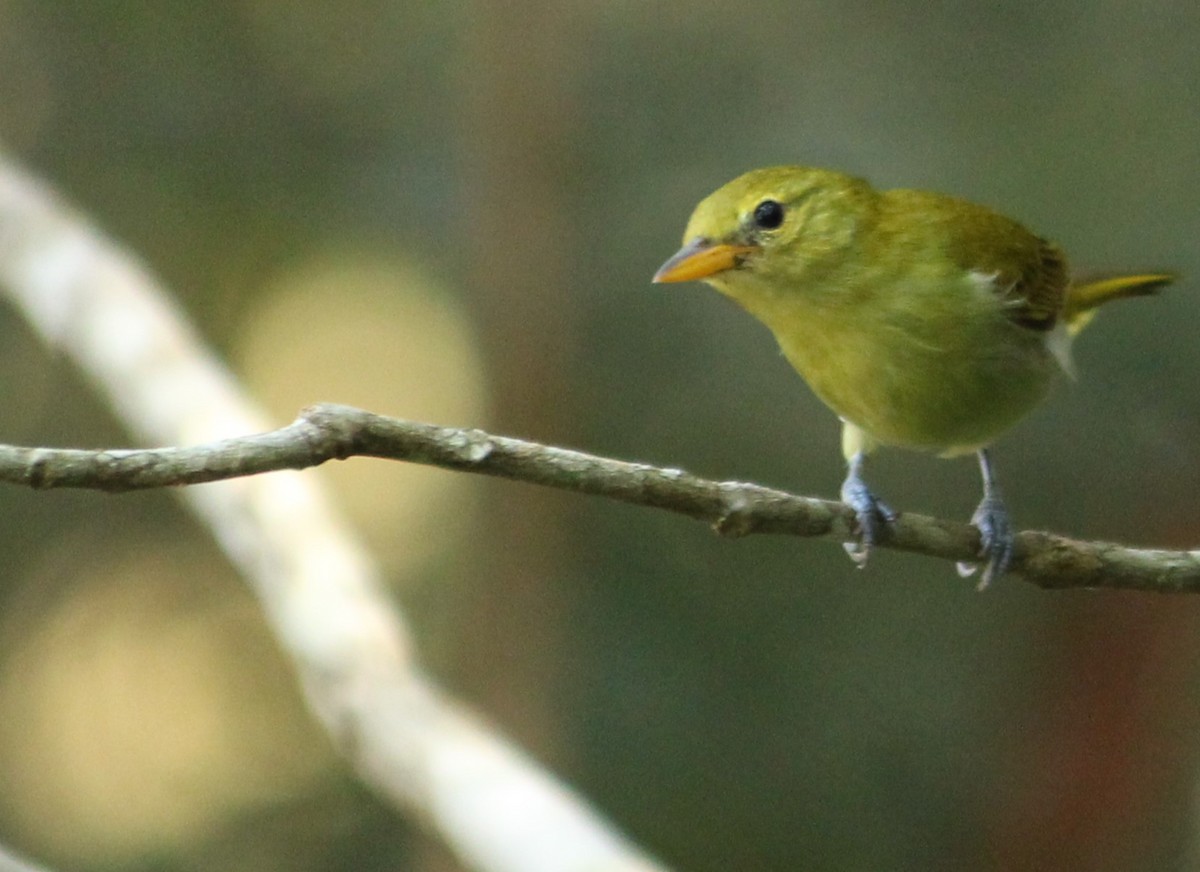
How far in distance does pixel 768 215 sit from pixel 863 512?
0.80 metres

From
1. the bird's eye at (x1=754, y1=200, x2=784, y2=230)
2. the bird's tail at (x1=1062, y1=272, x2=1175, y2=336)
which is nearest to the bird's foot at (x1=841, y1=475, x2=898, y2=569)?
the bird's eye at (x1=754, y1=200, x2=784, y2=230)

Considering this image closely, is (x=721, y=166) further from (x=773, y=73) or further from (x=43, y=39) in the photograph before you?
(x=43, y=39)

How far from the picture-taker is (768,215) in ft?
10.1

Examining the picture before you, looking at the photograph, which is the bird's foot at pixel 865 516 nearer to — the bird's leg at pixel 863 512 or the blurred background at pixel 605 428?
the bird's leg at pixel 863 512

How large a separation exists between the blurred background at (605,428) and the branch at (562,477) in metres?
2.43

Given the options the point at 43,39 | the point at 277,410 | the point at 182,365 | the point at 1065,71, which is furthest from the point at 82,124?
the point at 1065,71

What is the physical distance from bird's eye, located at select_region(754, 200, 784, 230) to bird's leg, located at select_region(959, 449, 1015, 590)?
0.79m

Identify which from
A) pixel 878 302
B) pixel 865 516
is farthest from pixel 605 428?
pixel 865 516

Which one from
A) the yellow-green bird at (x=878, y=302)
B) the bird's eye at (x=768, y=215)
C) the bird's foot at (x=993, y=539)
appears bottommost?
the bird's foot at (x=993, y=539)

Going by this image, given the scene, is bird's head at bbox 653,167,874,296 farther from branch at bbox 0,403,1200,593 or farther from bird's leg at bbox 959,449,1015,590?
branch at bbox 0,403,1200,593

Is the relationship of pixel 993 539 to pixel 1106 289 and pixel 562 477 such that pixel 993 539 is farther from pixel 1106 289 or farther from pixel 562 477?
pixel 1106 289

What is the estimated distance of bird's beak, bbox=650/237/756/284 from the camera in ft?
9.61

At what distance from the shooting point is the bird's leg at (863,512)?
8.09 feet

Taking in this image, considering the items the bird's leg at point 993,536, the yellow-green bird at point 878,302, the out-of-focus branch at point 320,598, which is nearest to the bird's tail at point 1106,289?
the yellow-green bird at point 878,302
